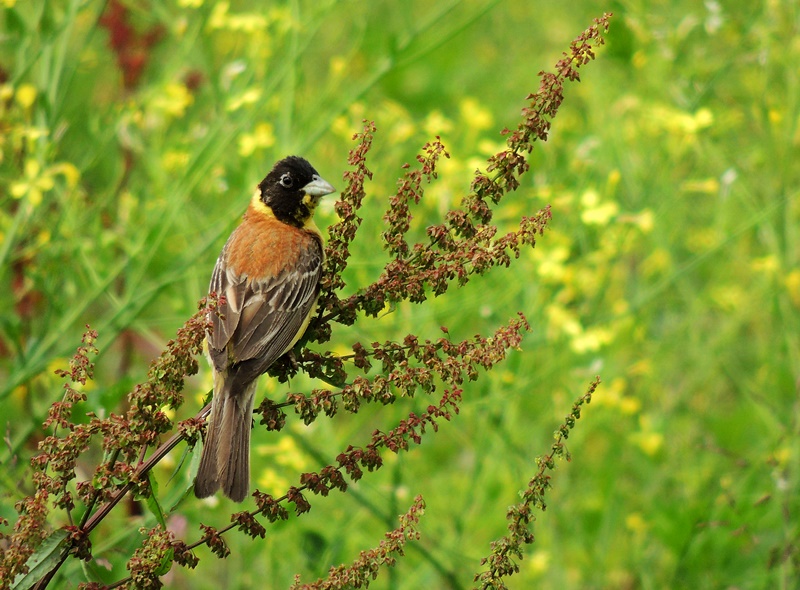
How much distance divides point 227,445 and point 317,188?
1.46 m

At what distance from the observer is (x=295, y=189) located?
4535 mm

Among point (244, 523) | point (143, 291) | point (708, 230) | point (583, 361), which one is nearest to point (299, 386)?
point (143, 291)

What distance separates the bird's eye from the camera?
14.8ft

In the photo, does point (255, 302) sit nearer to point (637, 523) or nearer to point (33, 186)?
point (33, 186)

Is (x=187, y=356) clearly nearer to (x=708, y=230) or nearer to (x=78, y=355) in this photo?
(x=78, y=355)

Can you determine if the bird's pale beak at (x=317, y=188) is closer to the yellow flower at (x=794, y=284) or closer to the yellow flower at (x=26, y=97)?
the yellow flower at (x=26, y=97)

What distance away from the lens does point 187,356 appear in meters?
2.57

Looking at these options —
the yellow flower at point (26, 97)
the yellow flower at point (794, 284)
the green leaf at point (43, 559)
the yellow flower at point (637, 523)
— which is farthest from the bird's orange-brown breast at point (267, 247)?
the yellow flower at point (794, 284)

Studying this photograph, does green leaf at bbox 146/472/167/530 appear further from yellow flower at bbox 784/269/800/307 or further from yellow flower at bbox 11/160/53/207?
yellow flower at bbox 784/269/800/307

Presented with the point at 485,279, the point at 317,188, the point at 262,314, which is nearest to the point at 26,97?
the point at 317,188

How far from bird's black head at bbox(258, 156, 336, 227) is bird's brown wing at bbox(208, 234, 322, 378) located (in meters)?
0.44

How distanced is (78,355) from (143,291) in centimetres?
214

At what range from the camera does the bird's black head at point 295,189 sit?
446 cm

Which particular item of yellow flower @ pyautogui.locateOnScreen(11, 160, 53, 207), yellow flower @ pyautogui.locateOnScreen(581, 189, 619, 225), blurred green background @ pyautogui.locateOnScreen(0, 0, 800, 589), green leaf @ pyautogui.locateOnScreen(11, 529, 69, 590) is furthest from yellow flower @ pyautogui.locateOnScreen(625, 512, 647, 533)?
green leaf @ pyautogui.locateOnScreen(11, 529, 69, 590)
